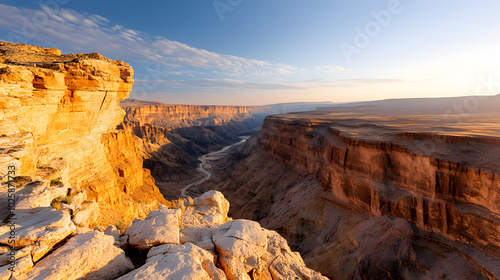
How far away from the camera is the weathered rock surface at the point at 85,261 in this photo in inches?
172

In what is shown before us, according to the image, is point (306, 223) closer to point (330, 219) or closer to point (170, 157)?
point (330, 219)

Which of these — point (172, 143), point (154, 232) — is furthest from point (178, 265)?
point (172, 143)

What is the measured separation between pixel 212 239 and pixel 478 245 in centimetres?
1710

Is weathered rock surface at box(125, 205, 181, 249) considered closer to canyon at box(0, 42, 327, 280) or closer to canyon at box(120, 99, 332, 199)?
canyon at box(0, 42, 327, 280)

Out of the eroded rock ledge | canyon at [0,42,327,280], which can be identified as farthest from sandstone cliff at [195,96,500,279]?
the eroded rock ledge

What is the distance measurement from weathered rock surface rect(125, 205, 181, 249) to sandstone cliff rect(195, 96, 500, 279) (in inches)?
639

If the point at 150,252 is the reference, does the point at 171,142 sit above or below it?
below

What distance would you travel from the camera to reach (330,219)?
23781 mm

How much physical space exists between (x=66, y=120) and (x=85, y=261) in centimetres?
1478

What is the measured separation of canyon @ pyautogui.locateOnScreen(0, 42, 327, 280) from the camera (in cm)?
485

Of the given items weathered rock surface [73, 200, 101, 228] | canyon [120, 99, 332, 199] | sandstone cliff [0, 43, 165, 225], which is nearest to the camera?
weathered rock surface [73, 200, 101, 228]

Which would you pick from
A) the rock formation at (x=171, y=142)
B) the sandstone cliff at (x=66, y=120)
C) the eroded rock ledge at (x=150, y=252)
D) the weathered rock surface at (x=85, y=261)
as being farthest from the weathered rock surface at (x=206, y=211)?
the rock formation at (x=171, y=142)

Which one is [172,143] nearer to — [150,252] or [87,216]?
[87,216]

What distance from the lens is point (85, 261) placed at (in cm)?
484
